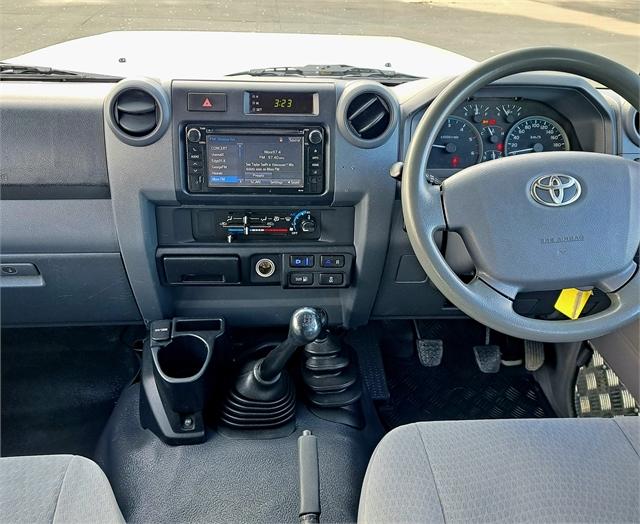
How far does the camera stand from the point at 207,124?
1.47 meters

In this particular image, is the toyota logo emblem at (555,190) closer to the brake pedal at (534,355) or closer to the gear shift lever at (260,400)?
the gear shift lever at (260,400)

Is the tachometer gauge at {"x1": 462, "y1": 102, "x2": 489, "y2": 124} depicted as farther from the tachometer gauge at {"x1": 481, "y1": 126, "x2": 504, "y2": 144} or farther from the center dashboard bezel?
the center dashboard bezel

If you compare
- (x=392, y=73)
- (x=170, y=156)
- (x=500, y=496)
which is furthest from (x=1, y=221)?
Answer: (x=500, y=496)

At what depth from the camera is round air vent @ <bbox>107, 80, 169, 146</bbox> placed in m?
1.40

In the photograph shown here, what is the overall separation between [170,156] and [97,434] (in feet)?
3.50

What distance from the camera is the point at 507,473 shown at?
110 cm

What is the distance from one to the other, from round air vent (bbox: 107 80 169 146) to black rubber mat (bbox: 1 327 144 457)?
0.90m

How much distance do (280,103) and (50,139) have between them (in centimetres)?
59

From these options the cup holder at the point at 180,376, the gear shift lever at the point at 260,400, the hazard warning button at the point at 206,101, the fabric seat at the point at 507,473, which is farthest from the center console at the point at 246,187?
the fabric seat at the point at 507,473

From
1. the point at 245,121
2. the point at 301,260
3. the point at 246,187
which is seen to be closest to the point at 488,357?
the point at 301,260

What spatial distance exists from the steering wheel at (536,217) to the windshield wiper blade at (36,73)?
0.96 m

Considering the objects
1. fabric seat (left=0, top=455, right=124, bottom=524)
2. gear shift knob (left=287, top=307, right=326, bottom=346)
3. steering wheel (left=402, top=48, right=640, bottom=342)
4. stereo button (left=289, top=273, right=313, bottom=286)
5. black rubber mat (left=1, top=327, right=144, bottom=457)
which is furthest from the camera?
black rubber mat (left=1, top=327, right=144, bottom=457)

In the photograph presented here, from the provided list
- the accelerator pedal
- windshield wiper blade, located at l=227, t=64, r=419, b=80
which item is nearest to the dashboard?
windshield wiper blade, located at l=227, t=64, r=419, b=80

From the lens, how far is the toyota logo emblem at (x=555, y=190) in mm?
1194
